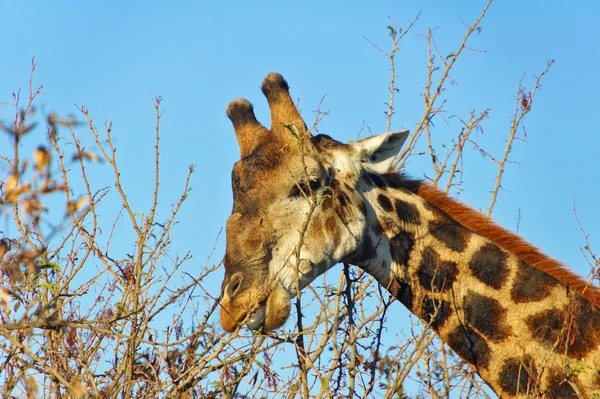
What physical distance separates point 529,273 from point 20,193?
12.0 ft

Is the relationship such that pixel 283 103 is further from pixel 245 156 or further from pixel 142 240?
pixel 142 240

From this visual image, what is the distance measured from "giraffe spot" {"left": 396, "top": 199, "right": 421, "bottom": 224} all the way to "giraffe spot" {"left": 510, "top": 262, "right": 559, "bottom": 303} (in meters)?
0.79

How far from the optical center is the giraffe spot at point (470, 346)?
5098 millimetres

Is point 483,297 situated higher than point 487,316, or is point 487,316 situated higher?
point 483,297

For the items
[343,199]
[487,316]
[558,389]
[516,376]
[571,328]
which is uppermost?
[343,199]

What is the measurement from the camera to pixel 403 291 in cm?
550

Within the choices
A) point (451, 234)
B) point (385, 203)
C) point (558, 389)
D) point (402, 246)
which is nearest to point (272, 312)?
point (402, 246)

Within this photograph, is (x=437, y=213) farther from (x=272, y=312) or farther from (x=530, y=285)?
(x=272, y=312)

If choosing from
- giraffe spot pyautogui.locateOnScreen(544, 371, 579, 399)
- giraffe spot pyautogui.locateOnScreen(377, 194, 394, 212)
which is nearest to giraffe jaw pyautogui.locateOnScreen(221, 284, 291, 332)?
giraffe spot pyautogui.locateOnScreen(377, 194, 394, 212)

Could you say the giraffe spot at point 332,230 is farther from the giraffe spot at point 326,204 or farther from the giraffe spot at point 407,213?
the giraffe spot at point 407,213

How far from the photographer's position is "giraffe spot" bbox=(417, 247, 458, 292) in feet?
17.6

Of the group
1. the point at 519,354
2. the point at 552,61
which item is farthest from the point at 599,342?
the point at 552,61

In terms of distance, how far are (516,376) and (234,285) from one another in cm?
185

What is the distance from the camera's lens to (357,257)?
18.2ft
